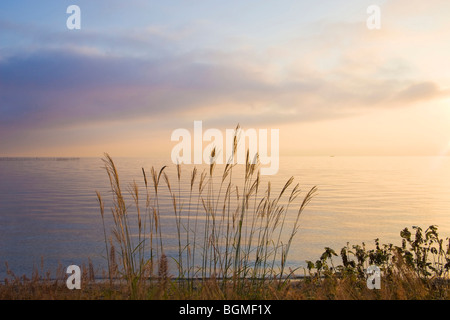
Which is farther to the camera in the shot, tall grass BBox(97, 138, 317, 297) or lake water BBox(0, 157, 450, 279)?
lake water BBox(0, 157, 450, 279)

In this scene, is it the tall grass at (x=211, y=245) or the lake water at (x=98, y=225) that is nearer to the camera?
the tall grass at (x=211, y=245)

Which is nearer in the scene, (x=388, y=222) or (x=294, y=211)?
(x=388, y=222)

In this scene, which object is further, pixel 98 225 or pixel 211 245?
pixel 98 225

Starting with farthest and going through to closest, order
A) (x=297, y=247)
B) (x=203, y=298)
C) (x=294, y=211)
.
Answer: (x=294, y=211) → (x=297, y=247) → (x=203, y=298)

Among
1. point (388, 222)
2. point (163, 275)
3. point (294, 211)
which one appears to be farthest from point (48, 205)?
point (163, 275)

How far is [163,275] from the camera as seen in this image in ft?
16.3

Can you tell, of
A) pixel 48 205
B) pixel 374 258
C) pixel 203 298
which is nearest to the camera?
pixel 203 298

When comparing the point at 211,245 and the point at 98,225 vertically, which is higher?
the point at 211,245

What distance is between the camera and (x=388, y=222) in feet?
58.5
